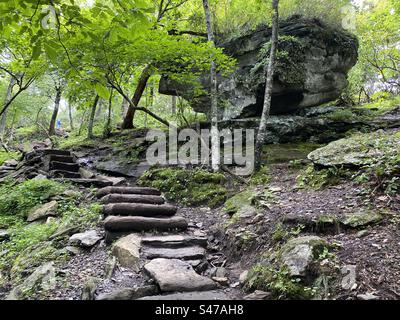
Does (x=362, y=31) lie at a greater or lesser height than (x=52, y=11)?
greater

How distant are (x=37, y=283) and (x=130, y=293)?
55.4 inches

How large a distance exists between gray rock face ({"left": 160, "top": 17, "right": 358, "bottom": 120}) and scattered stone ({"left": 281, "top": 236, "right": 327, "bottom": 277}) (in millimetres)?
7581

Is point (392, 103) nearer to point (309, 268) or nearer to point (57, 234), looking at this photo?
point (309, 268)

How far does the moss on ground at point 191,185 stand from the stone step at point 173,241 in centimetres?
196

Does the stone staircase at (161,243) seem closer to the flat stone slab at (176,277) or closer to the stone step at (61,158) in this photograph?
the flat stone slab at (176,277)

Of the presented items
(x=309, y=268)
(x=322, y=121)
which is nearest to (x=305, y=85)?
(x=322, y=121)

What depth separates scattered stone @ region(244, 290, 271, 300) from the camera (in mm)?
3166

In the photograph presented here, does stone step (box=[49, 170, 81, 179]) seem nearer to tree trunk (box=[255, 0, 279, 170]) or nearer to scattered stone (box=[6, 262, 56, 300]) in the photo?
scattered stone (box=[6, 262, 56, 300])

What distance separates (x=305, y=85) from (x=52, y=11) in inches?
381

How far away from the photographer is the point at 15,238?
5.70m

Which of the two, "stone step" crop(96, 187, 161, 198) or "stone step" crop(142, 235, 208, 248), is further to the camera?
"stone step" crop(96, 187, 161, 198)

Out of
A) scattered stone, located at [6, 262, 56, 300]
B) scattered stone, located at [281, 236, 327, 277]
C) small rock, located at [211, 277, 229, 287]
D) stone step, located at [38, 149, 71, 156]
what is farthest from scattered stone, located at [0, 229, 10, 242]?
scattered stone, located at [281, 236, 327, 277]

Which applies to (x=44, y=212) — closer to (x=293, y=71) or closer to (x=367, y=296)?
(x=367, y=296)

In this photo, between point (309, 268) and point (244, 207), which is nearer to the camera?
point (309, 268)
